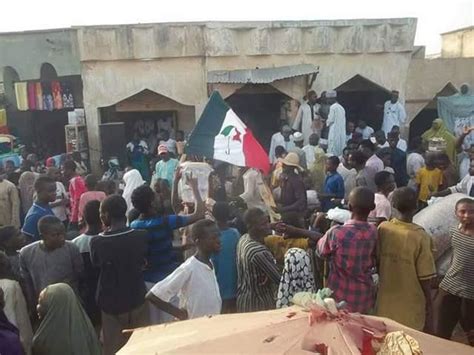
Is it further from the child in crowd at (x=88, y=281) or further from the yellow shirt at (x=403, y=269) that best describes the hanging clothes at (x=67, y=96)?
the yellow shirt at (x=403, y=269)

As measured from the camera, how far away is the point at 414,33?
556 inches

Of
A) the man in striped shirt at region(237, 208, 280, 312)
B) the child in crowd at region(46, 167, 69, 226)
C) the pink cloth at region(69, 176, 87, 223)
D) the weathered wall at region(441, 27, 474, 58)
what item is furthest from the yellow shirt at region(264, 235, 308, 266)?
the weathered wall at region(441, 27, 474, 58)

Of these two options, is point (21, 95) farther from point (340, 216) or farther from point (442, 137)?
point (340, 216)

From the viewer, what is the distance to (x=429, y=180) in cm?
789

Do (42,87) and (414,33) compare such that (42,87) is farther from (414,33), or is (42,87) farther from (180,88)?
(414,33)

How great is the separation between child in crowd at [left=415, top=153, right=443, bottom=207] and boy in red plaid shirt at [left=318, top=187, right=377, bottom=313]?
4.00m

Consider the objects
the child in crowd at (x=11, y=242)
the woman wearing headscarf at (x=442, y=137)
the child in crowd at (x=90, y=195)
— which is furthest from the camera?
the woman wearing headscarf at (x=442, y=137)

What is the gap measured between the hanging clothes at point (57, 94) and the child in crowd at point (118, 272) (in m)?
10.6

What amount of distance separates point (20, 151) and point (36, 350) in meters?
11.0

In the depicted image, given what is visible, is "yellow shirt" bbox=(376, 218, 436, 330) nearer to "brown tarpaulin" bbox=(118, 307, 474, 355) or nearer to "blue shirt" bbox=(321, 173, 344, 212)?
"brown tarpaulin" bbox=(118, 307, 474, 355)

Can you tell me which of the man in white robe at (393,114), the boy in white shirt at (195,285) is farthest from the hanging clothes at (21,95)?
the boy in white shirt at (195,285)

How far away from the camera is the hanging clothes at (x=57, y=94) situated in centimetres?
1438

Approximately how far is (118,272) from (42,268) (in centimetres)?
61

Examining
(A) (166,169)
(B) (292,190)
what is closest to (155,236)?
(B) (292,190)
